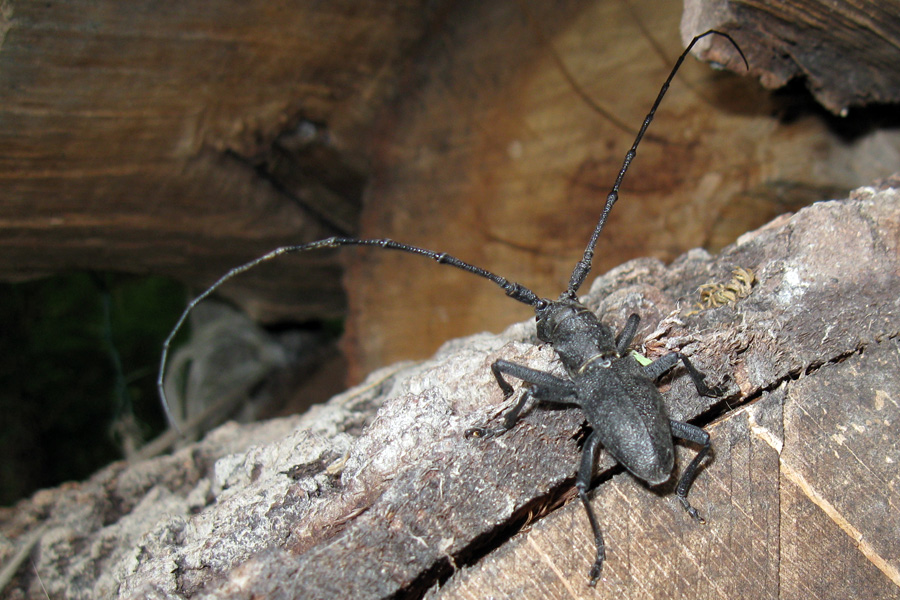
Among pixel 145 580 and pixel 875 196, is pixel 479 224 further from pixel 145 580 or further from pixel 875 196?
pixel 145 580

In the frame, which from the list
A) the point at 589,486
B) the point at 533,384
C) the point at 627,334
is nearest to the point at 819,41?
the point at 627,334

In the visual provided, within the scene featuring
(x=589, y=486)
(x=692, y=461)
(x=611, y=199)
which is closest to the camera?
(x=589, y=486)

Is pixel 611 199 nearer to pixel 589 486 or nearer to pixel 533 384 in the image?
pixel 533 384

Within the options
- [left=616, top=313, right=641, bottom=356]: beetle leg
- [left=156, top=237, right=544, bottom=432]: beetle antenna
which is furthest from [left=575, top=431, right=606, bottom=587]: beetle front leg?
[left=156, top=237, right=544, bottom=432]: beetle antenna

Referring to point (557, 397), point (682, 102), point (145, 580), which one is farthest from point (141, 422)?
point (682, 102)

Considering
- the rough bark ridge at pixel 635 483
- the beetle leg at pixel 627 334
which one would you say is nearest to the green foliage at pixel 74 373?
the rough bark ridge at pixel 635 483
